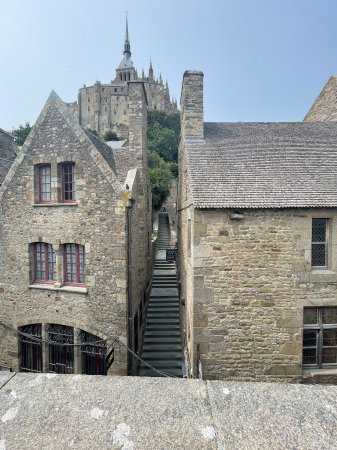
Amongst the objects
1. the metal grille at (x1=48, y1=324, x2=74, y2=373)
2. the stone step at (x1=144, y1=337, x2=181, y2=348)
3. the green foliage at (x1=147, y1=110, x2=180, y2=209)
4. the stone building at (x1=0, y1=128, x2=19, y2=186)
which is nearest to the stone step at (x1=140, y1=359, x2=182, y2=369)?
the stone step at (x1=144, y1=337, x2=181, y2=348)

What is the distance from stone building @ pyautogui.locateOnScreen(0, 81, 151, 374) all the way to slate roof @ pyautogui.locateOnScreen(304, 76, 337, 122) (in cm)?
1066

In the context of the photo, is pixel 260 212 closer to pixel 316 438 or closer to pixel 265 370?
pixel 265 370

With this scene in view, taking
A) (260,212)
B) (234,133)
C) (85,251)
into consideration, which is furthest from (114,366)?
(234,133)

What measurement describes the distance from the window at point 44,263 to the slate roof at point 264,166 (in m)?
6.49

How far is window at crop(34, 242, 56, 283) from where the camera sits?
36.1 ft

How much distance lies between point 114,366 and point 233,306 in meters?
5.22

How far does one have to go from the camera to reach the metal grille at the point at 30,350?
11.2 meters

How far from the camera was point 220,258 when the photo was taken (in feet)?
27.5

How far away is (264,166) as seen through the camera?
9.72 metres

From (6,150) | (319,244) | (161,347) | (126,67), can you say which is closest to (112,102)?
(126,67)

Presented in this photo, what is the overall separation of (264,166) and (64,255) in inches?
328

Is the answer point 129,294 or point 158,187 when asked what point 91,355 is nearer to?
point 129,294

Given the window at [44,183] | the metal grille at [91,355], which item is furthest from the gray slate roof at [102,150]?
the metal grille at [91,355]

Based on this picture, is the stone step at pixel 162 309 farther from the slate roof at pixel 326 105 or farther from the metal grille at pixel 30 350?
the slate roof at pixel 326 105
